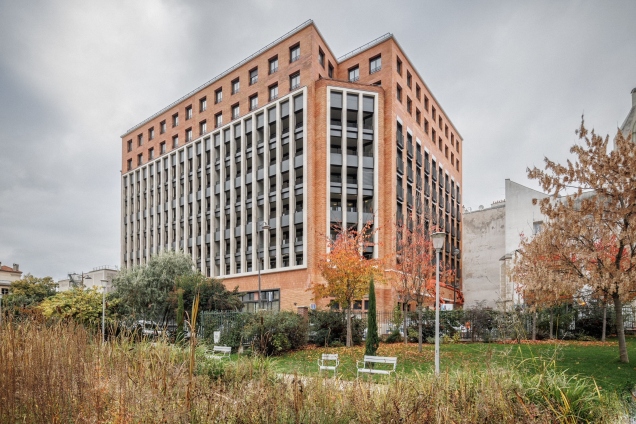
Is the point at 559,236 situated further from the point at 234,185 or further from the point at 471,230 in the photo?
the point at 471,230

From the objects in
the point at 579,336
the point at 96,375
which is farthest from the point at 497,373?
the point at 579,336

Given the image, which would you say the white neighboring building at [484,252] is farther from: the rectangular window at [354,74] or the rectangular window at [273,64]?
the rectangular window at [273,64]

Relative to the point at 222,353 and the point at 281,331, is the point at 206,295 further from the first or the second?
the point at 222,353

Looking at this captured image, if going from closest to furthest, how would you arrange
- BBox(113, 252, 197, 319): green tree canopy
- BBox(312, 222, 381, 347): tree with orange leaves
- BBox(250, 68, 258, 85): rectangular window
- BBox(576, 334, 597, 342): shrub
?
BBox(312, 222, 381, 347): tree with orange leaves
BBox(576, 334, 597, 342): shrub
BBox(113, 252, 197, 319): green tree canopy
BBox(250, 68, 258, 85): rectangular window

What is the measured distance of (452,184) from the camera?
185ft

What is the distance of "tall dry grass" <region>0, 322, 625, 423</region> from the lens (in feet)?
15.5

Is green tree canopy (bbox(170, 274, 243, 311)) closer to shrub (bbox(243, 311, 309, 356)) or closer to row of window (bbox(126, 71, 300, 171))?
shrub (bbox(243, 311, 309, 356))

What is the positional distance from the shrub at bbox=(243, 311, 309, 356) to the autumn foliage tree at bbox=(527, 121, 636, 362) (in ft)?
35.0

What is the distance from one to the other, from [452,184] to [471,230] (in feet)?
22.1

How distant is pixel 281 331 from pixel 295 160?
2012 cm

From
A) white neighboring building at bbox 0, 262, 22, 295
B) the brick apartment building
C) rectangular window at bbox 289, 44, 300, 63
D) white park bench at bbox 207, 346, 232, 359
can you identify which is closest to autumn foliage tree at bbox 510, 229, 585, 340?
white park bench at bbox 207, 346, 232, 359

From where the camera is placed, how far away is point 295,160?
37.7 metres

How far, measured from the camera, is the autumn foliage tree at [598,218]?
1337cm

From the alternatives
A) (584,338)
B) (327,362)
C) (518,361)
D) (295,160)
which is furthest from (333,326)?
(295,160)
